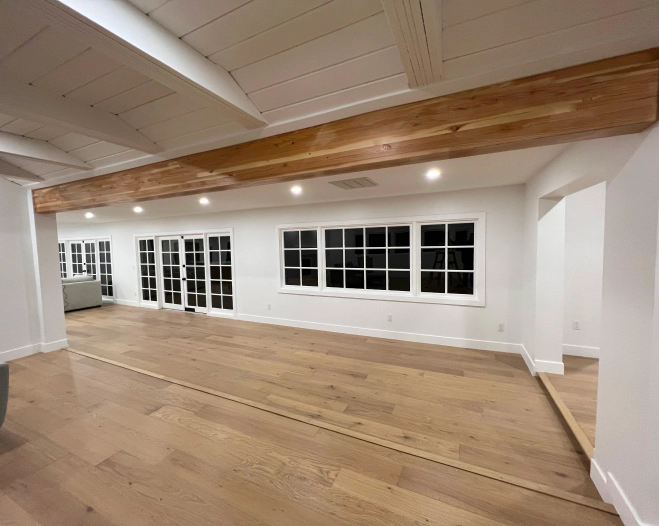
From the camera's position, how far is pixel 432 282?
393 cm

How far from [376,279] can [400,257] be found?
52cm

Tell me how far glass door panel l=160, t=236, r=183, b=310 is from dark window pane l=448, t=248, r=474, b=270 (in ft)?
18.7

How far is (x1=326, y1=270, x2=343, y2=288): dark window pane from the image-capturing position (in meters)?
4.54

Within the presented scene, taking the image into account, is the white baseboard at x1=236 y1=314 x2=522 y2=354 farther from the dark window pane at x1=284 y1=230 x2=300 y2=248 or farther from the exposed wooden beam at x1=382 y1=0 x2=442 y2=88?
the exposed wooden beam at x1=382 y1=0 x2=442 y2=88

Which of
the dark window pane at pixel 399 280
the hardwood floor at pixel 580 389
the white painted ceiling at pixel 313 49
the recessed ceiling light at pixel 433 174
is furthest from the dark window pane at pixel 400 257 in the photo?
the white painted ceiling at pixel 313 49

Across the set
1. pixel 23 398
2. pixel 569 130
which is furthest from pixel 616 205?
pixel 23 398

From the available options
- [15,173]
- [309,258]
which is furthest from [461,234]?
[15,173]

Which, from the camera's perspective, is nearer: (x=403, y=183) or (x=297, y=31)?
(x=297, y=31)

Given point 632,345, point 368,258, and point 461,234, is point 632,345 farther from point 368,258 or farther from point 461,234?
point 368,258

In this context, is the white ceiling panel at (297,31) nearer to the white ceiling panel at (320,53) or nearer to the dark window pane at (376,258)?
the white ceiling panel at (320,53)

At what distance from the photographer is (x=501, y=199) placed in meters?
3.42

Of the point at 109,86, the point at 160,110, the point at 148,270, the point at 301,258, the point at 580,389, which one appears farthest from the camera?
the point at 148,270

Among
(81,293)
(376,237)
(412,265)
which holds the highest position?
(376,237)

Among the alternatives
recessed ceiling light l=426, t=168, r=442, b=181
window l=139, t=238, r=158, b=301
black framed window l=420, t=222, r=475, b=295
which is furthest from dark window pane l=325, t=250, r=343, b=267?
window l=139, t=238, r=158, b=301
